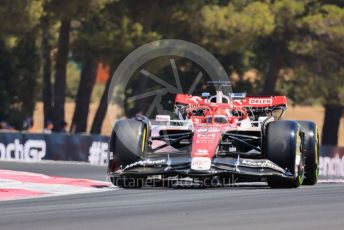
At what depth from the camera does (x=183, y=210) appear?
1208 centimetres

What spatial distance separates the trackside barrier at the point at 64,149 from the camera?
2925 cm

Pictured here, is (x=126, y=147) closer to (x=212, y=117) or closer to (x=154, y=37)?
(x=212, y=117)

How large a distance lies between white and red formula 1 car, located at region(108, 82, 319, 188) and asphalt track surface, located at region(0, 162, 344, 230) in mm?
350

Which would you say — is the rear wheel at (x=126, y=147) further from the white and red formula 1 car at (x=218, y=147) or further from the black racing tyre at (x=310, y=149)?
the black racing tyre at (x=310, y=149)

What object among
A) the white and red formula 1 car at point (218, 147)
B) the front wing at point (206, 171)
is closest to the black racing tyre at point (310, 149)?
the white and red formula 1 car at point (218, 147)

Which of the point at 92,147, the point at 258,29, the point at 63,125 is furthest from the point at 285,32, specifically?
the point at 92,147

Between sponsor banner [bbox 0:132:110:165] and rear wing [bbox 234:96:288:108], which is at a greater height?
rear wing [bbox 234:96:288:108]

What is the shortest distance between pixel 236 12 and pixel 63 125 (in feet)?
31.3

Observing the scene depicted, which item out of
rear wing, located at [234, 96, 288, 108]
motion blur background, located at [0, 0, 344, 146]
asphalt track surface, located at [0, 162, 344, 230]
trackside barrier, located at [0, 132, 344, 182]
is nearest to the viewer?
asphalt track surface, located at [0, 162, 344, 230]

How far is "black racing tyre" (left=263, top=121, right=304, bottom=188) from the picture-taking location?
15.7m

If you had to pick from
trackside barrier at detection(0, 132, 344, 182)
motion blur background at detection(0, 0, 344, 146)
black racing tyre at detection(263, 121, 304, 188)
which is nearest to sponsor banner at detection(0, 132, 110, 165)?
trackside barrier at detection(0, 132, 344, 182)

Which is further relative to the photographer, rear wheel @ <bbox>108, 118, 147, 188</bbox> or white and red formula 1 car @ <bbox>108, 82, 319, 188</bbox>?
rear wheel @ <bbox>108, 118, 147, 188</bbox>

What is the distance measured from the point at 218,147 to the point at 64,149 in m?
14.2

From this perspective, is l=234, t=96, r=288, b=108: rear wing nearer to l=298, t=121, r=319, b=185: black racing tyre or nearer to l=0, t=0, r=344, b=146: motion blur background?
l=298, t=121, r=319, b=185: black racing tyre
